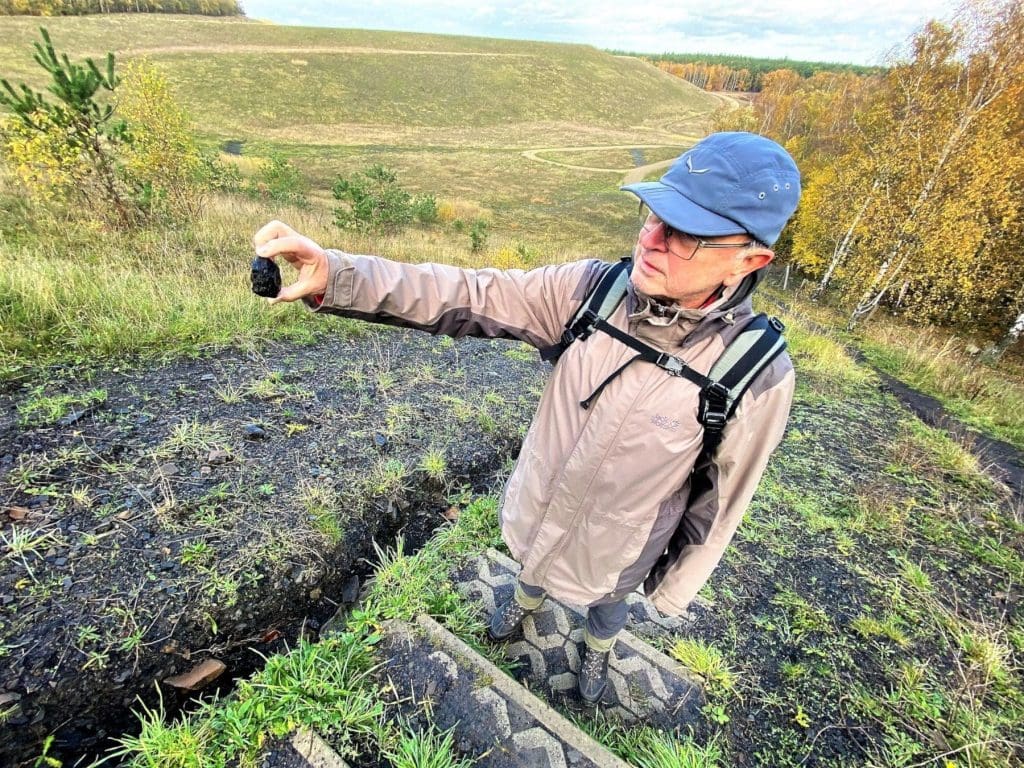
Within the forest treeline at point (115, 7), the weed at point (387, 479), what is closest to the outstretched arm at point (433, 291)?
the weed at point (387, 479)

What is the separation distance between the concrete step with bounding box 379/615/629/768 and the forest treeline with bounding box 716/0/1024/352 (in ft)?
→ 49.1

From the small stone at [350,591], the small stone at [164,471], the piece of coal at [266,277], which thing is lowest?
the small stone at [350,591]

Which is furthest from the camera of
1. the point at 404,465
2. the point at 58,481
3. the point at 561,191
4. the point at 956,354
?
the point at 561,191

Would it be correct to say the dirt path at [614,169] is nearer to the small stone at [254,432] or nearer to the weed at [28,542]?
the small stone at [254,432]

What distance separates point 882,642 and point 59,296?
22.6 ft

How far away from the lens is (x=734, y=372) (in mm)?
1408

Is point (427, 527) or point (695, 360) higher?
point (695, 360)

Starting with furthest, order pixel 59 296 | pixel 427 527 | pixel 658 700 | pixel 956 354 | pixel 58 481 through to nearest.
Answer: pixel 956 354
pixel 59 296
pixel 427 527
pixel 58 481
pixel 658 700

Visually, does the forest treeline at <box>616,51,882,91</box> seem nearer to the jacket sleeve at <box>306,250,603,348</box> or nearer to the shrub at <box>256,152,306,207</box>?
the shrub at <box>256,152,306,207</box>

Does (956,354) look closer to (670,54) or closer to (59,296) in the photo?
(59,296)

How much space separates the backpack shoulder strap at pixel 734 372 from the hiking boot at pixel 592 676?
150 centimetres

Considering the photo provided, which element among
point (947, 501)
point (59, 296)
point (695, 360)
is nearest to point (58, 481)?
point (59, 296)

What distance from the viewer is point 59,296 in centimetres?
402

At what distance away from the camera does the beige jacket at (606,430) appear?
145 centimetres
